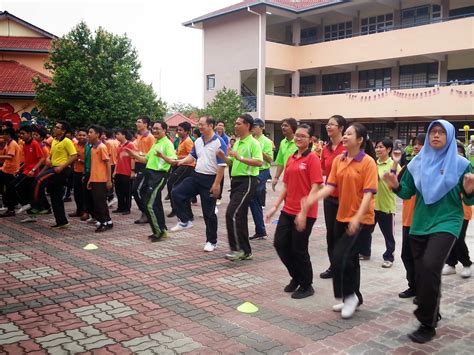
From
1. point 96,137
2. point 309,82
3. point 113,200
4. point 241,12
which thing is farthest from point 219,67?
point 96,137

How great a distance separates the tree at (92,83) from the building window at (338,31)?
45.1 ft

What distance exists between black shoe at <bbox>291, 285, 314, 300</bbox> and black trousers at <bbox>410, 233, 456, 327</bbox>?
1243 millimetres

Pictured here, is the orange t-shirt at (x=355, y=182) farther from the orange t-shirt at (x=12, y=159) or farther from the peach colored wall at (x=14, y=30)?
the peach colored wall at (x=14, y=30)

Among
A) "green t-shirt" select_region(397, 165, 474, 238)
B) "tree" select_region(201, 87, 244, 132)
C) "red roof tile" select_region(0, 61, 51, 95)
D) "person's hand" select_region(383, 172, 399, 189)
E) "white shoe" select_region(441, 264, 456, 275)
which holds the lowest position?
"white shoe" select_region(441, 264, 456, 275)

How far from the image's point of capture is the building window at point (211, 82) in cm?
2917

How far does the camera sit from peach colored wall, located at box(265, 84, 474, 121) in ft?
69.9

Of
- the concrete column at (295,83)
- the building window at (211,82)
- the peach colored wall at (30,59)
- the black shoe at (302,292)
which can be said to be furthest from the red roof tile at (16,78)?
the black shoe at (302,292)

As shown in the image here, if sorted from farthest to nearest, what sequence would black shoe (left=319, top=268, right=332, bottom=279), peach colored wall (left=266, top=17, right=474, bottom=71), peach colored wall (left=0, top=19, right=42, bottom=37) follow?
peach colored wall (left=0, top=19, right=42, bottom=37) → peach colored wall (left=266, top=17, right=474, bottom=71) → black shoe (left=319, top=268, right=332, bottom=279)

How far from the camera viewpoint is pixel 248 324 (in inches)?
157

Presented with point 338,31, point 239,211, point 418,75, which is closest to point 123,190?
point 239,211

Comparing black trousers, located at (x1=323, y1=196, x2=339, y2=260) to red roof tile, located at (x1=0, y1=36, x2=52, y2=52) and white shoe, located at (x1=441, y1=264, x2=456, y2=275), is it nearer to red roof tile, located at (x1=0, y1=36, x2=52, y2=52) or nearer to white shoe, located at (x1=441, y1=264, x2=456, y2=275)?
white shoe, located at (x1=441, y1=264, x2=456, y2=275)

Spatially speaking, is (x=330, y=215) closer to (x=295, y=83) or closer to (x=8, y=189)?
(x=8, y=189)

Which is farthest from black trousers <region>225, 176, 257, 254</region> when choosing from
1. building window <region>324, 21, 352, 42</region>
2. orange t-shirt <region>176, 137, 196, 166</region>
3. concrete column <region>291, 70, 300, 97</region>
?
building window <region>324, 21, 352, 42</region>

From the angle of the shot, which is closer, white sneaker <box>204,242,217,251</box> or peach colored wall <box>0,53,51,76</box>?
white sneaker <box>204,242,217,251</box>
